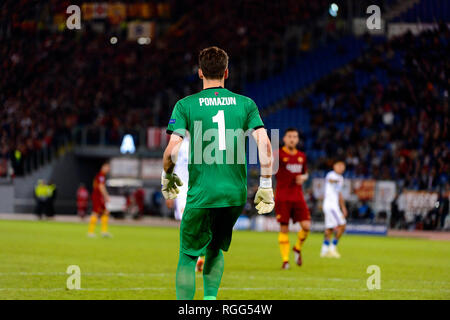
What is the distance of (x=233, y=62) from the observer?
45531 mm

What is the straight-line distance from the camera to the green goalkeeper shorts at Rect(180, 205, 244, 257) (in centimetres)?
758

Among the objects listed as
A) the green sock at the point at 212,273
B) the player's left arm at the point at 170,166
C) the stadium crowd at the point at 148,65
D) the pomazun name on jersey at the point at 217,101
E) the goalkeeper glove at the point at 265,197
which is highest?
the stadium crowd at the point at 148,65

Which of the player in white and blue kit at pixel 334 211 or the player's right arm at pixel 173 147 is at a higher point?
the player's right arm at pixel 173 147

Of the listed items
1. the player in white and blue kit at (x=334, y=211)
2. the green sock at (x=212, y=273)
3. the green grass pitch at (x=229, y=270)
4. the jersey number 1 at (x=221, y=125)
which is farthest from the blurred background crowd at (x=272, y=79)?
the jersey number 1 at (x=221, y=125)

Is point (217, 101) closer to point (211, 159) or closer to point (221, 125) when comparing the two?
point (221, 125)

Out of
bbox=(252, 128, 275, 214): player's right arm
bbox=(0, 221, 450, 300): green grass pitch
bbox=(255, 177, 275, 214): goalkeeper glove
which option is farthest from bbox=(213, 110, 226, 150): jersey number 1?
bbox=(0, 221, 450, 300): green grass pitch

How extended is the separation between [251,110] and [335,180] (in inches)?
501

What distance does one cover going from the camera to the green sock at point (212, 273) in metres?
7.86

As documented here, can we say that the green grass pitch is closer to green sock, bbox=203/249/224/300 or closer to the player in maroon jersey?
the player in maroon jersey

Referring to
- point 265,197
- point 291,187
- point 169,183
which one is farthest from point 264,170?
point 291,187

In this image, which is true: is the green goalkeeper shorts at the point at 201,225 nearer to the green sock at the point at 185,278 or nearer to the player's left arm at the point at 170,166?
the green sock at the point at 185,278

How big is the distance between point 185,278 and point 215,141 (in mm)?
1262

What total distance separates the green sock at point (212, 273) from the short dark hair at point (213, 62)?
65.8 inches

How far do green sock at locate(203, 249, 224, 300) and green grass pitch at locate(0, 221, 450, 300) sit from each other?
2967 millimetres
